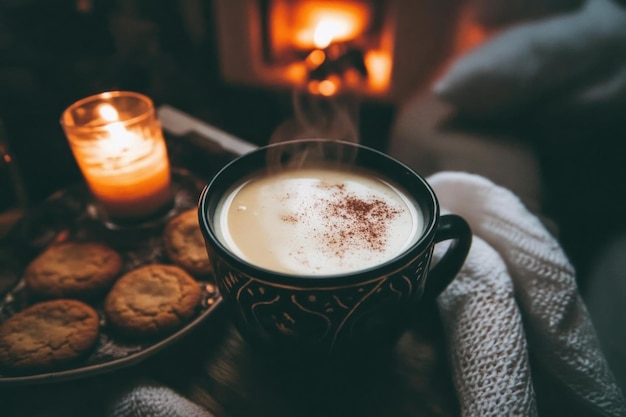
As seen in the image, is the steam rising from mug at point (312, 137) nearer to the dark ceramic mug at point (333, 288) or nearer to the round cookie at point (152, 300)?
the dark ceramic mug at point (333, 288)

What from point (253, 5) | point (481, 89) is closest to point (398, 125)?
point (481, 89)

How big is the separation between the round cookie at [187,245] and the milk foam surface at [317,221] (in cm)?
12

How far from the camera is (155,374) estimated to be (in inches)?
19.3

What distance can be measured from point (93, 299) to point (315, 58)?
6.01 ft

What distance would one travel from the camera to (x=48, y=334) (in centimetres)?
48

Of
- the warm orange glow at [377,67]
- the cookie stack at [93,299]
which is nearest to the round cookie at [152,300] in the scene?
the cookie stack at [93,299]

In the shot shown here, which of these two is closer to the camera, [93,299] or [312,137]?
[93,299]

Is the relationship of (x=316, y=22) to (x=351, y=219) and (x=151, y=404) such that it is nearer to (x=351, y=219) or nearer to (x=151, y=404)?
(x=351, y=219)

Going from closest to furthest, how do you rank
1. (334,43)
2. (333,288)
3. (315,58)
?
(333,288) < (334,43) < (315,58)

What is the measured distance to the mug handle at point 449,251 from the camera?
0.42m

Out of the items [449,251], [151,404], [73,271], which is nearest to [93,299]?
[73,271]

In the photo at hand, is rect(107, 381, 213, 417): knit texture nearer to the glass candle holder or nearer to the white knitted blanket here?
the white knitted blanket

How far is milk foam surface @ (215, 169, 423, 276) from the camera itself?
1.39 ft

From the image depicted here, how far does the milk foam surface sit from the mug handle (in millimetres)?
30
